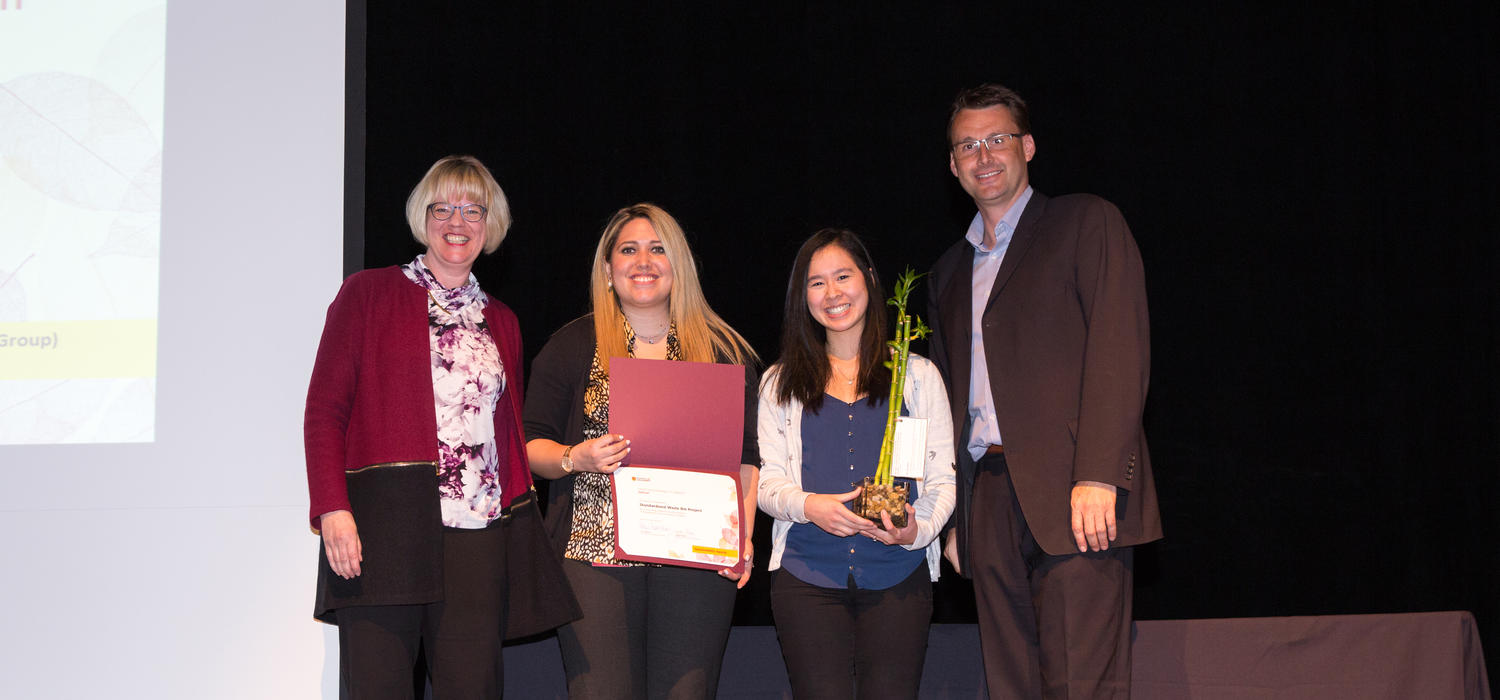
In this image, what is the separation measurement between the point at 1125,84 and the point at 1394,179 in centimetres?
119

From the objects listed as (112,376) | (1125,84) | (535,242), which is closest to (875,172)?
(1125,84)

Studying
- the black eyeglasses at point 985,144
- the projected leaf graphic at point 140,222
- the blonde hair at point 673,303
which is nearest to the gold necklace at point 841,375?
the blonde hair at point 673,303

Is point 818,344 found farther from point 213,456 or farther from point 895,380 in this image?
point 213,456

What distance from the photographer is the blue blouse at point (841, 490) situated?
2.29 meters

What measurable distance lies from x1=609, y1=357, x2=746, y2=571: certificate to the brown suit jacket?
23.0 inches

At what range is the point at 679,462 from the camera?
228 cm

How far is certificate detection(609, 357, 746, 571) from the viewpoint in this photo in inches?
87.6

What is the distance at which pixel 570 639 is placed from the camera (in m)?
2.28

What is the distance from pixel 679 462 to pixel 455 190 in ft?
2.68

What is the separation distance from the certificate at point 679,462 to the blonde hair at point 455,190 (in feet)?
1.61

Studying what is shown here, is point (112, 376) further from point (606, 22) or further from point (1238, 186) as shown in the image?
point (1238, 186)

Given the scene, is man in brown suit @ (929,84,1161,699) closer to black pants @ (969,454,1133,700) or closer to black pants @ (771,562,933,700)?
black pants @ (969,454,1133,700)

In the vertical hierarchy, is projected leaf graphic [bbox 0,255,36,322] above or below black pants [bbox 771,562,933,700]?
above

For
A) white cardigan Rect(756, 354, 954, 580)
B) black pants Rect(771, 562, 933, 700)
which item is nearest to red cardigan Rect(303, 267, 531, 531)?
white cardigan Rect(756, 354, 954, 580)
